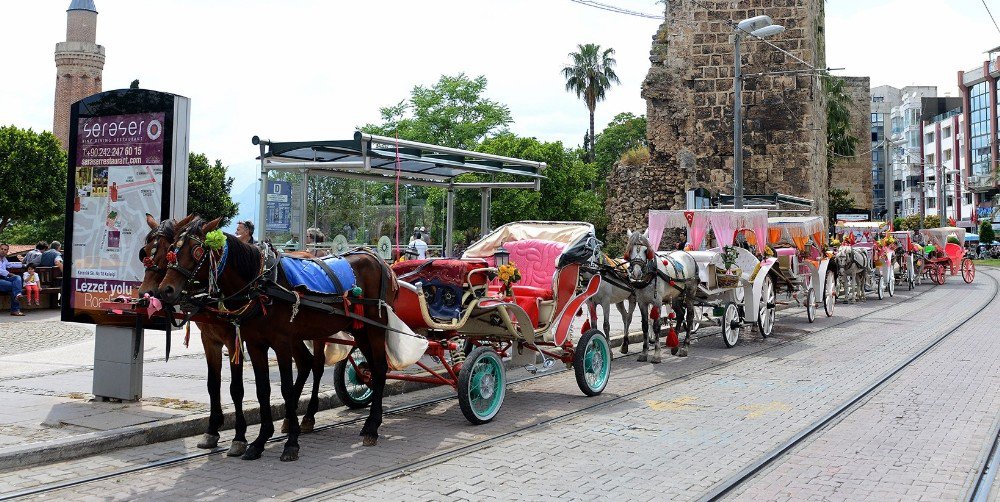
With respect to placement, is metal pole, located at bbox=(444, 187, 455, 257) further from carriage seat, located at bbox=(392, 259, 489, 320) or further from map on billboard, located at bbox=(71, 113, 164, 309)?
map on billboard, located at bbox=(71, 113, 164, 309)

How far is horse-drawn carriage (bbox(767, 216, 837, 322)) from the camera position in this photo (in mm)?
17672

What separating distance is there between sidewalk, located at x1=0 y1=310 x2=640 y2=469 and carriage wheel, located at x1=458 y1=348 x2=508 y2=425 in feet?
5.75

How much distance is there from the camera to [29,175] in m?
41.6

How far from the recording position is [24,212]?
41844mm

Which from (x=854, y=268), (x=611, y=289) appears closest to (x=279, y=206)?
(x=611, y=289)

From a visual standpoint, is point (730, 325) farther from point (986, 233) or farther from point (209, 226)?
point (986, 233)

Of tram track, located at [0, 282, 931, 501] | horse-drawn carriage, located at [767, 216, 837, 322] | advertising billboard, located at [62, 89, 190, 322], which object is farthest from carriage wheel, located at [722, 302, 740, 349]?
advertising billboard, located at [62, 89, 190, 322]

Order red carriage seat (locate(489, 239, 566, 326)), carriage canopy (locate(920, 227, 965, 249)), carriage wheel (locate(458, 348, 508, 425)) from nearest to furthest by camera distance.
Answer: carriage wheel (locate(458, 348, 508, 425))
red carriage seat (locate(489, 239, 566, 326))
carriage canopy (locate(920, 227, 965, 249))

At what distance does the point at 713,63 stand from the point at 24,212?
32228 millimetres

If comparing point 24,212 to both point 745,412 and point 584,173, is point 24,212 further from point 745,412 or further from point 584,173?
point 745,412

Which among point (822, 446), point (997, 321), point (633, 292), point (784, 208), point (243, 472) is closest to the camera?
point (243, 472)

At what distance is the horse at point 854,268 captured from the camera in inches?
931

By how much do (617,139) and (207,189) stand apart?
3275 centimetres

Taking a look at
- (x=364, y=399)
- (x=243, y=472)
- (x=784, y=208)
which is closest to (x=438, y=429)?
(x=364, y=399)
